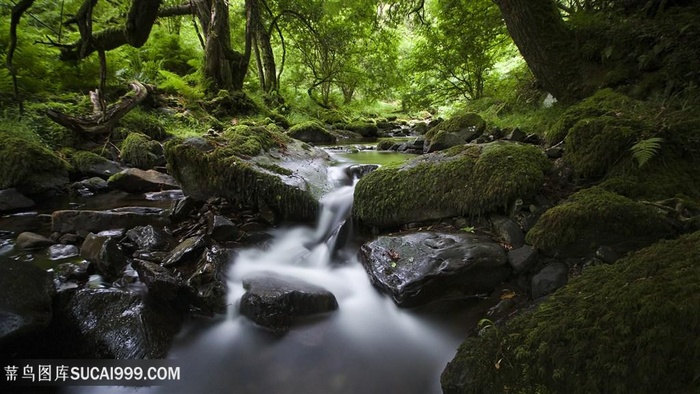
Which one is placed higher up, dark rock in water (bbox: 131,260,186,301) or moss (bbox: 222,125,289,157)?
moss (bbox: 222,125,289,157)

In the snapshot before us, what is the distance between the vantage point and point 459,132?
611 centimetres

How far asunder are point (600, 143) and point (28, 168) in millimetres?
7376

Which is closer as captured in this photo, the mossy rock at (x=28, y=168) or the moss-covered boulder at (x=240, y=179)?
the moss-covered boulder at (x=240, y=179)

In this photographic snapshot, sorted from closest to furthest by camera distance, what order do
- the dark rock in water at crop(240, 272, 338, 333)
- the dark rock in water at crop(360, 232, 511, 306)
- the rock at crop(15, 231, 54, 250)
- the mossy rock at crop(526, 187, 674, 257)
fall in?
the mossy rock at crop(526, 187, 674, 257)
the dark rock in water at crop(360, 232, 511, 306)
the dark rock in water at crop(240, 272, 338, 333)
the rock at crop(15, 231, 54, 250)

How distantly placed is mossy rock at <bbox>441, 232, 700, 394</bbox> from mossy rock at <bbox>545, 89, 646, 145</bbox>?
7.06ft

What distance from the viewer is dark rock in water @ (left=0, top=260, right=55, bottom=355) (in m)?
2.25

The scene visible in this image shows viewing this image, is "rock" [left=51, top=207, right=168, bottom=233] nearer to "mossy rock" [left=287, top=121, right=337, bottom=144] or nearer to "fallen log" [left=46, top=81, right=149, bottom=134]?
"fallen log" [left=46, top=81, right=149, bottom=134]

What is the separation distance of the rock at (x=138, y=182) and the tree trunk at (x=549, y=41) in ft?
19.7

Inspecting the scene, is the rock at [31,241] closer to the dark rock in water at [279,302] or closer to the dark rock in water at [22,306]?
the dark rock in water at [22,306]

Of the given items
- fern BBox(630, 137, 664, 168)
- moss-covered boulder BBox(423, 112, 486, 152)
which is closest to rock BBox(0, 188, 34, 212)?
moss-covered boulder BBox(423, 112, 486, 152)

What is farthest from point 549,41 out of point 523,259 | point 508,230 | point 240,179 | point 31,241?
point 31,241

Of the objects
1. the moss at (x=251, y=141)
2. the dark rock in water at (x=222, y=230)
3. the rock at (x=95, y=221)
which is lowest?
the rock at (x=95, y=221)

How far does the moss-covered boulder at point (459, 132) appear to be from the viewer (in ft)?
19.6

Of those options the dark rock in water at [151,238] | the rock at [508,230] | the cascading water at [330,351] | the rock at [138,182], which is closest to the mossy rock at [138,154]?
the rock at [138,182]
